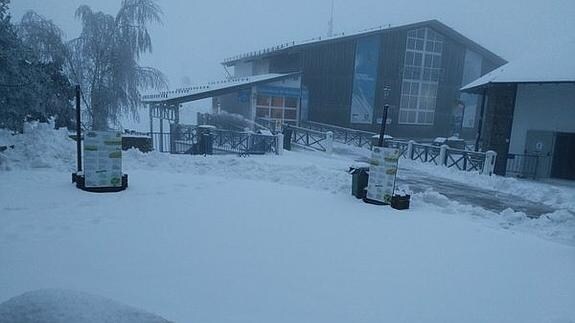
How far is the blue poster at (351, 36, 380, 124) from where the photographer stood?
31.6m

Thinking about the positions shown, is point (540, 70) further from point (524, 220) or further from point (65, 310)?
point (65, 310)

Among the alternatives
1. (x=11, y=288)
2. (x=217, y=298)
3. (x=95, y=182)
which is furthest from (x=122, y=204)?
(x=217, y=298)

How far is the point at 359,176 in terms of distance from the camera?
9.95 meters

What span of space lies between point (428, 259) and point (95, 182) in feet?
25.1

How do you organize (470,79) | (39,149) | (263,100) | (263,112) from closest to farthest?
(39,149) < (263,100) < (263,112) < (470,79)

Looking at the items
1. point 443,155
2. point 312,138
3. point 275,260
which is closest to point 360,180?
point 275,260

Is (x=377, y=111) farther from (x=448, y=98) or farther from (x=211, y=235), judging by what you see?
(x=211, y=235)

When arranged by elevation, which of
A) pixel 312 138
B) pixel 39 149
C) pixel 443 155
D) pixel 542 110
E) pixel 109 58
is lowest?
pixel 39 149

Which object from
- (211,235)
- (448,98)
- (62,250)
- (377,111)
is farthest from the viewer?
(448,98)

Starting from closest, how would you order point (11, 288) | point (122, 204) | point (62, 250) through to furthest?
point (11, 288), point (62, 250), point (122, 204)

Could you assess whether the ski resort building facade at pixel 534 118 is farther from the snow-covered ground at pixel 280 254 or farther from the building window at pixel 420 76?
the building window at pixel 420 76

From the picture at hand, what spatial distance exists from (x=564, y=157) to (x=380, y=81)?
1656cm

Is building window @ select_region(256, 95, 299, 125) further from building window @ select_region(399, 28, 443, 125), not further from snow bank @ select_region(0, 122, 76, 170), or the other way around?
snow bank @ select_region(0, 122, 76, 170)

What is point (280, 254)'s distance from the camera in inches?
231
